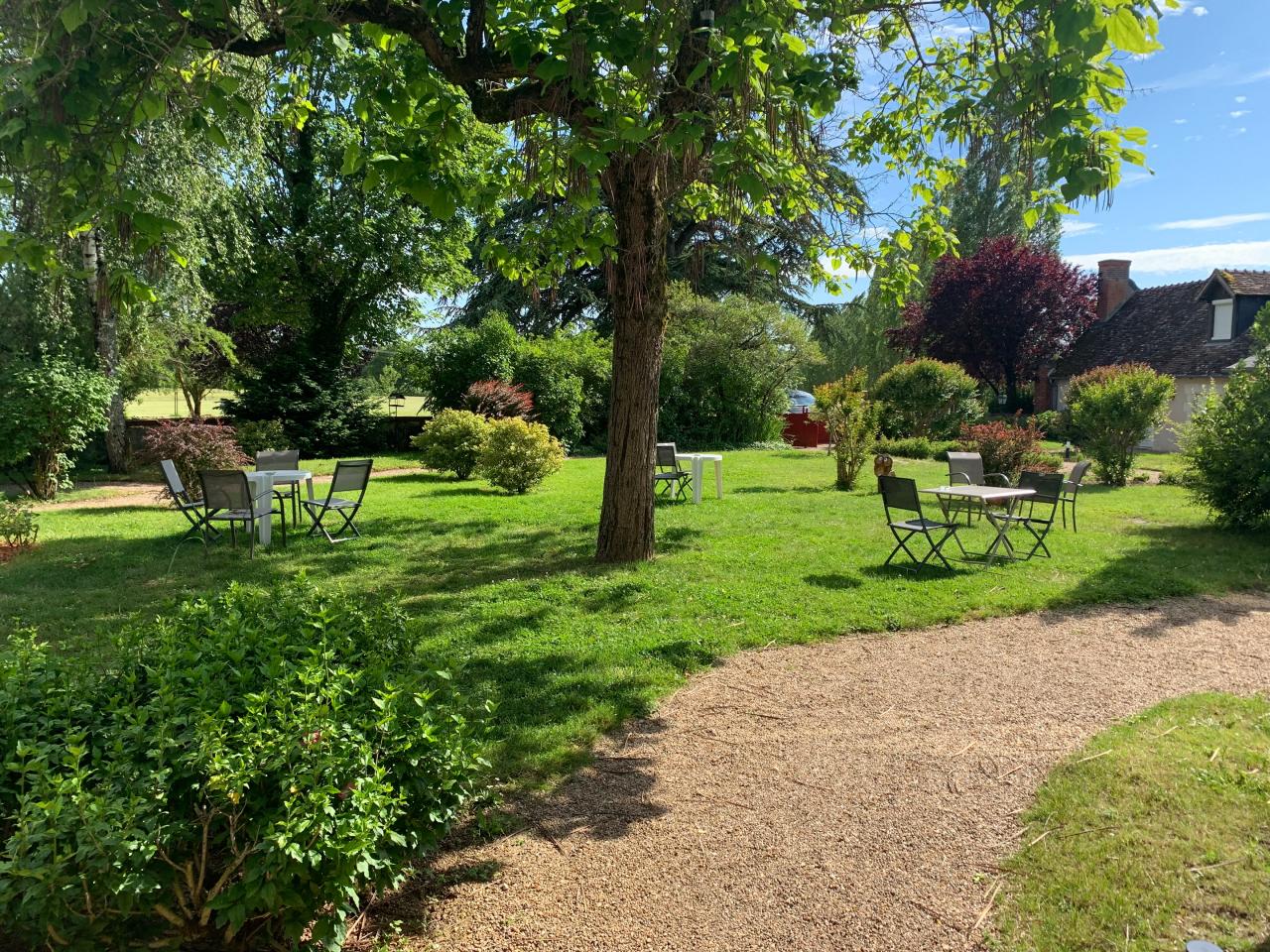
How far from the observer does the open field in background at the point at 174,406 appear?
2494 centimetres

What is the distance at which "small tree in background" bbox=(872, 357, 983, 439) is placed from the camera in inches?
968

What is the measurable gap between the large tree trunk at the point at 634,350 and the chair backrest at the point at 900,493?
253 centimetres

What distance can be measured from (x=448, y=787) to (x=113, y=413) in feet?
58.0

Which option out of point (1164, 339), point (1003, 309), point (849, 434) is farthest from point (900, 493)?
point (1164, 339)

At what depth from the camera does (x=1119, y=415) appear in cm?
1585

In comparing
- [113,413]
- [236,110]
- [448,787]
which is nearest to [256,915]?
[448,787]

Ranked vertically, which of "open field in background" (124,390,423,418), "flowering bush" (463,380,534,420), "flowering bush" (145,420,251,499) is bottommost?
"flowering bush" (145,420,251,499)

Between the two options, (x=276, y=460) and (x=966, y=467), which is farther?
(x=966, y=467)

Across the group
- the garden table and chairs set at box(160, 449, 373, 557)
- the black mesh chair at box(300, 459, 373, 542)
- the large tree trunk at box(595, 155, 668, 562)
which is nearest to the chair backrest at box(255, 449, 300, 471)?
the garden table and chairs set at box(160, 449, 373, 557)

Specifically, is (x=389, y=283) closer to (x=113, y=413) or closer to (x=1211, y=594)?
(x=113, y=413)

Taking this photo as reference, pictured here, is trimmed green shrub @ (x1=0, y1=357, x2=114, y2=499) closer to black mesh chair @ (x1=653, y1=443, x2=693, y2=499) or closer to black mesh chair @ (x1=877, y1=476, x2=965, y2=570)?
black mesh chair @ (x1=653, y1=443, x2=693, y2=499)

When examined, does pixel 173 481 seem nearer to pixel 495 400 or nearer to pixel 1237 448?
pixel 495 400

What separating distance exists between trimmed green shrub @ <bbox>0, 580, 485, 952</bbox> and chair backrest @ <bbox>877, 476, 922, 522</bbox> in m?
6.37

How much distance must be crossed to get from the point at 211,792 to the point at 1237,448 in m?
12.2
